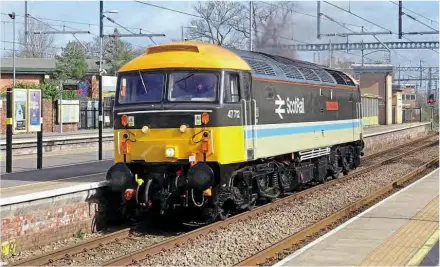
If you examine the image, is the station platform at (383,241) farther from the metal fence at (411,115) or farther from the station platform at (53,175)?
the metal fence at (411,115)

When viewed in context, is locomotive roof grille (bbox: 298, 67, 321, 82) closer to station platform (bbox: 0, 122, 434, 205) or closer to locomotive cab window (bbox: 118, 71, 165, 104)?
locomotive cab window (bbox: 118, 71, 165, 104)

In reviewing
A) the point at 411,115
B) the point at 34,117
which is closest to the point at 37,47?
the point at 411,115

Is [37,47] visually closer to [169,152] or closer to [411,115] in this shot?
[411,115]

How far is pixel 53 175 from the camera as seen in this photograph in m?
16.9

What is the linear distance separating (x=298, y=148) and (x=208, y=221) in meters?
3.92

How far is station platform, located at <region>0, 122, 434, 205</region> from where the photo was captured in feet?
40.2

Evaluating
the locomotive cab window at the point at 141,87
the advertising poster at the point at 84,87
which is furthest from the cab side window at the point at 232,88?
the advertising poster at the point at 84,87

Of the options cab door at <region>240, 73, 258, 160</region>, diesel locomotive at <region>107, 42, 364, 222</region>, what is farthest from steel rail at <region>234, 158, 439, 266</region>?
cab door at <region>240, 73, 258, 160</region>

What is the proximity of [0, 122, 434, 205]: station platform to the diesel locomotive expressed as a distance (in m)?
1.11

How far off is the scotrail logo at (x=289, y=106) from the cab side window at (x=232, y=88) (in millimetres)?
1934

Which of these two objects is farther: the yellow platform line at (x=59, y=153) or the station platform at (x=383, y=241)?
the yellow platform line at (x=59, y=153)

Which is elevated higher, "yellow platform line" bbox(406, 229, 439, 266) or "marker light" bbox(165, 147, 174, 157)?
"marker light" bbox(165, 147, 174, 157)

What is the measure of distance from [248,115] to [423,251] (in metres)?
4.67

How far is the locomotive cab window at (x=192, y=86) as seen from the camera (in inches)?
471
